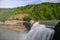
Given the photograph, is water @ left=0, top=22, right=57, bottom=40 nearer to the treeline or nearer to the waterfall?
the waterfall

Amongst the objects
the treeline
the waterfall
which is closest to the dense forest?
the treeline

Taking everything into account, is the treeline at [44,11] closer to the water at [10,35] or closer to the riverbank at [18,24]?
the riverbank at [18,24]

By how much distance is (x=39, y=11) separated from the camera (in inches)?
115

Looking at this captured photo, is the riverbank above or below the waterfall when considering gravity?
above

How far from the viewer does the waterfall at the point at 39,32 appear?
286 cm

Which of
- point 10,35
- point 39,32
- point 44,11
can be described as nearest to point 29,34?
point 39,32

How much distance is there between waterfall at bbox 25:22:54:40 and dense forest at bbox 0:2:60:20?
114 mm

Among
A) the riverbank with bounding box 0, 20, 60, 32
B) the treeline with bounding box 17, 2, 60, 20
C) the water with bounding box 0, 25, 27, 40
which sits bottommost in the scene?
the water with bounding box 0, 25, 27, 40

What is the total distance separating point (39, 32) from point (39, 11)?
0.30 metres

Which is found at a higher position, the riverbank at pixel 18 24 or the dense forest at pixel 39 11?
the dense forest at pixel 39 11

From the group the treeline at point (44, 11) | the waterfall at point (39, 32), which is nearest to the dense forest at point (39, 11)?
the treeline at point (44, 11)

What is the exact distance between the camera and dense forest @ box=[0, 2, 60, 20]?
2877mm

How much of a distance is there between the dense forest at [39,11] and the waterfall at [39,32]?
11 centimetres

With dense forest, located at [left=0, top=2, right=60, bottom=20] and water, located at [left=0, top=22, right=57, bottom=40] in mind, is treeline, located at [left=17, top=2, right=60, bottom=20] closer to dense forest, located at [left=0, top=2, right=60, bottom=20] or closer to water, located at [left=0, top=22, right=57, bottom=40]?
dense forest, located at [left=0, top=2, right=60, bottom=20]
